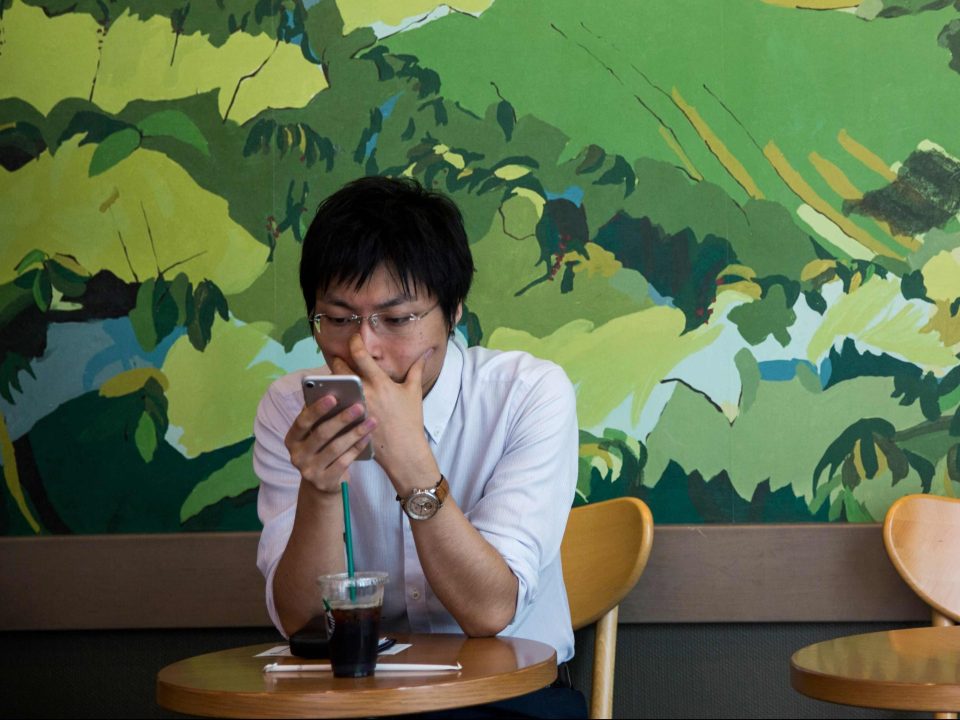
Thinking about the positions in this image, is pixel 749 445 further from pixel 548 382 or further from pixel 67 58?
pixel 67 58

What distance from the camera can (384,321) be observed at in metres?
Answer: 1.62

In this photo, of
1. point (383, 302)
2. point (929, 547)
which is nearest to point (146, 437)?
point (383, 302)

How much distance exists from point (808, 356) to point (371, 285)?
1.12 metres

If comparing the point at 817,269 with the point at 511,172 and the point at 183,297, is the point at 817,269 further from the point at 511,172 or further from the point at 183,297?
the point at 183,297

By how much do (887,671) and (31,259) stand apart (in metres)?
A: 1.98

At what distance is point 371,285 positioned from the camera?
63.6 inches

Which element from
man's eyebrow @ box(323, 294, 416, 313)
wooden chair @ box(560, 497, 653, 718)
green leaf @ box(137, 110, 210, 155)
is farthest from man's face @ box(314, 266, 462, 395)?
green leaf @ box(137, 110, 210, 155)

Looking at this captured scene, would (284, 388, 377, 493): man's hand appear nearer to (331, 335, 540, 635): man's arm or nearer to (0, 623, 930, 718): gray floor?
(331, 335, 540, 635): man's arm

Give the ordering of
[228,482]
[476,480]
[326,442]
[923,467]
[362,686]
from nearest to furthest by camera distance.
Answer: [362,686] → [326,442] → [476,480] → [923,467] → [228,482]

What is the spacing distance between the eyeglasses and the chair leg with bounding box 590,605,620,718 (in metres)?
0.75

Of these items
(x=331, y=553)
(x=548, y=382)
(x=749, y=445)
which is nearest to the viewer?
(x=331, y=553)

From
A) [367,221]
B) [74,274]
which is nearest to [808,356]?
[367,221]

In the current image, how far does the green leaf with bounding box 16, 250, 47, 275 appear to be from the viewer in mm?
2496

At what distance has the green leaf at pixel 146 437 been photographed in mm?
2449
